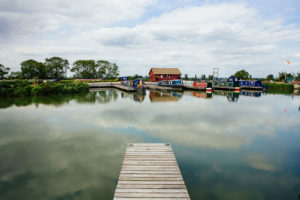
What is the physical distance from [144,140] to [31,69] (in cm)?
6743

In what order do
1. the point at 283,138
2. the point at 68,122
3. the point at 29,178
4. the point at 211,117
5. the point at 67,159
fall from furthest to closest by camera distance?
the point at 211,117, the point at 68,122, the point at 283,138, the point at 67,159, the point at 29,178

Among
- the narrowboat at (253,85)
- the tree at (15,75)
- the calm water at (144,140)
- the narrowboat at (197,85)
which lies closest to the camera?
the calm water at (144,140)

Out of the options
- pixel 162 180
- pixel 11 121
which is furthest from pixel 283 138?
pixel 11 121

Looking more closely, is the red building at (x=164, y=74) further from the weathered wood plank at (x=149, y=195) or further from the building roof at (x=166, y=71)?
the weathered wood plank at (x=149, y=195)

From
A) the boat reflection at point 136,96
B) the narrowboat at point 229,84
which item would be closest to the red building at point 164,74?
the narrowboat at point 229,84

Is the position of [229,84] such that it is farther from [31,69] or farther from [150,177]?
[31,69]

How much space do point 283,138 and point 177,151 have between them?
7850 millimetres

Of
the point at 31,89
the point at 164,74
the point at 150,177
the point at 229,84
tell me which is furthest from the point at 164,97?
the point at 164,74

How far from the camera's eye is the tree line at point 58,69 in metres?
62.0

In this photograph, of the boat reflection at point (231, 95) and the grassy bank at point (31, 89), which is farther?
the boat reflection at point (231, 95)

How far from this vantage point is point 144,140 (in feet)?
35.5

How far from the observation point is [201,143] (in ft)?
34.2

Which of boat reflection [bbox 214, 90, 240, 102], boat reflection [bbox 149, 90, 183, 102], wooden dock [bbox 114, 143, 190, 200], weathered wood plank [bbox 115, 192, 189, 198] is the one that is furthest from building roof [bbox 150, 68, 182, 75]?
weathered wood plank [bbox 115, 192, 189, 198]

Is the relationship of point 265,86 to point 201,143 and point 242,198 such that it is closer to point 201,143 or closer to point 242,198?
point 201,143
